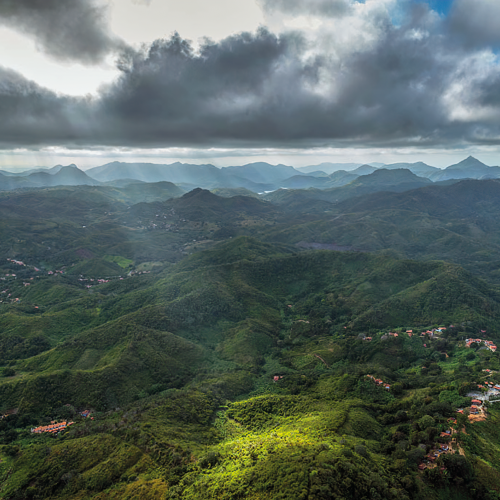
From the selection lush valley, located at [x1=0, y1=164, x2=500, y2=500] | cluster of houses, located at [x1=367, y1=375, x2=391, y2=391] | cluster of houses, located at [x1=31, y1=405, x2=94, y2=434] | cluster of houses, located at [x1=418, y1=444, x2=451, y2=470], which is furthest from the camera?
cluster of houses, located at [x1=367, y1=375, x2=391, y2=391]

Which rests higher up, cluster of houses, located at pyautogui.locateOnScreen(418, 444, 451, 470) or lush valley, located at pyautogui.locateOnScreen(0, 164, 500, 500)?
cluster of houses, located at pyautogui.locateOnScreen(418, 444, 451, 470)

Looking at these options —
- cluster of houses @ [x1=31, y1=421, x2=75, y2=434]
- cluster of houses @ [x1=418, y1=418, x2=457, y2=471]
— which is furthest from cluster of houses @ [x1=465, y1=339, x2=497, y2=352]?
cluster of houses @ [x1=31, y1=421, x2=75, y2=434]

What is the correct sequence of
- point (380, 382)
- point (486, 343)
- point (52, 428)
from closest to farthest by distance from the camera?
point (52, 428), point (380, 382), point (486, 343)

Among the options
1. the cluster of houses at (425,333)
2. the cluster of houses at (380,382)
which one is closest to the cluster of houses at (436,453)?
the cluster of houses at (380,382)

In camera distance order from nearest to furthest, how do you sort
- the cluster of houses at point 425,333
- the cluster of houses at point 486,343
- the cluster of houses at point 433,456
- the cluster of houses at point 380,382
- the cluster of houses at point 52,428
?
the cluster of houses at point 433,456 → the cluster of houses at point 52,428 → the cluster of houses at point 380,382 → the cluster of houses at point 486,343 → the cluster of houses at point 425,333

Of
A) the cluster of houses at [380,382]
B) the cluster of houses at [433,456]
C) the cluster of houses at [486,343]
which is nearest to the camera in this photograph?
the cluster of houses at [433,456]

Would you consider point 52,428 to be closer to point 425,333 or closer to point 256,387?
point 256,387

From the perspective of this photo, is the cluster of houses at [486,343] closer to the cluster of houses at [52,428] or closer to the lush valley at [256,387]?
the lush valley at [256,387]

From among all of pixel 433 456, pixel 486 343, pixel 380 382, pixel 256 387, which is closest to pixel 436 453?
pixel 433 456

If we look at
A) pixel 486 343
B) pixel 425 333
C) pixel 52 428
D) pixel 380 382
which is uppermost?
pixel 486 343

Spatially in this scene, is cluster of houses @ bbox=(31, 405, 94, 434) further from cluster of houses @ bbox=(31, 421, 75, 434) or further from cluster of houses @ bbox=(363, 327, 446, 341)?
cluster of houses @ bbox=(363, 327, 446, 341)
